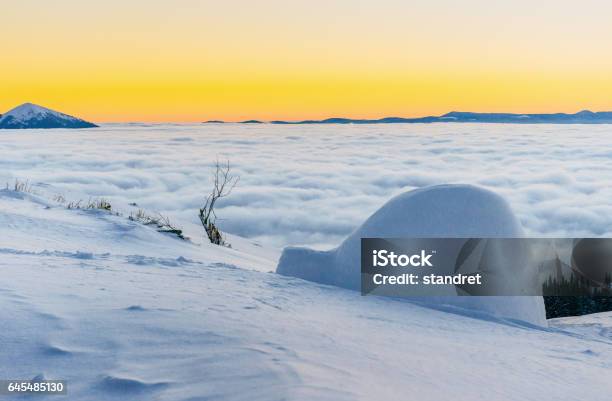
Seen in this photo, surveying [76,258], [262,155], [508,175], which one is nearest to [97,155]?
[262,155]

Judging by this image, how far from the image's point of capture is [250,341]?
10.6ft

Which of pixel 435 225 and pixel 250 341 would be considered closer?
pixel 250 341

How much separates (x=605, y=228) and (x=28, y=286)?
61.7m

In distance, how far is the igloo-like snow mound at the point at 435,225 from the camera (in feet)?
17.8

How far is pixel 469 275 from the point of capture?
5391mm

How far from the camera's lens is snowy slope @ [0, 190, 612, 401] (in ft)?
9.02

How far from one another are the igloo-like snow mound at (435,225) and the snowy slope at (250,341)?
0.38 m

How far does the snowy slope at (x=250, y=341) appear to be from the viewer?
2750mm

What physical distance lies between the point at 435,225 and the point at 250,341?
8.87ft

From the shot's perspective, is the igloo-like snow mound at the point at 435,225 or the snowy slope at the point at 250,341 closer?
the snowy slope at the point at 250,341

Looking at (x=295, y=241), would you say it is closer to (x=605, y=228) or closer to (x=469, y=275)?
(x=605, y=228)

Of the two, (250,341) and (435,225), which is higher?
(435,225)

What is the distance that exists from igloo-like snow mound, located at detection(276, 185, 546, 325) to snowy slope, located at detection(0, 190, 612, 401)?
0.38 m

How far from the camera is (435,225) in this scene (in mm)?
5465
